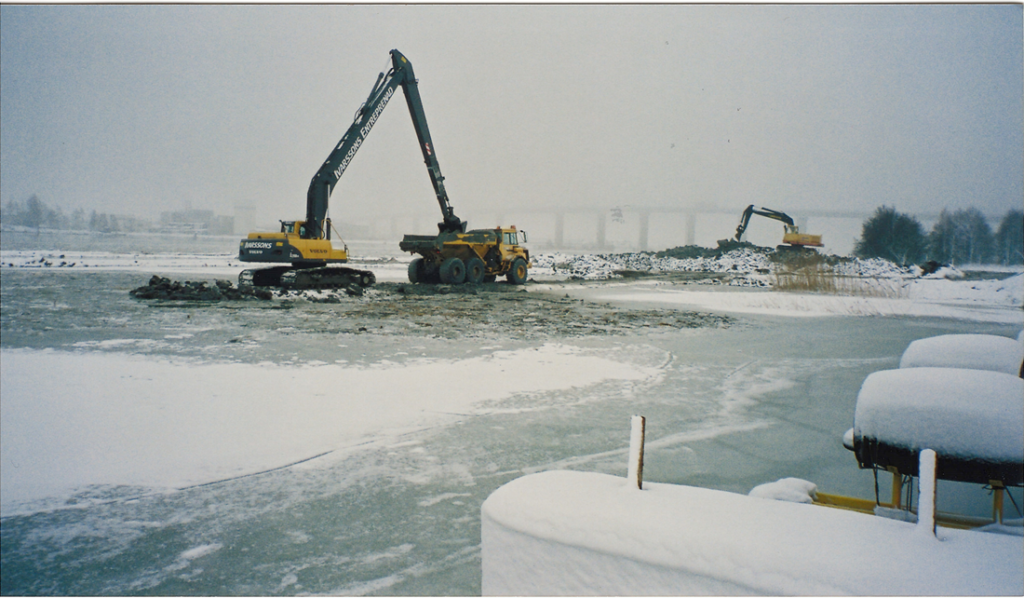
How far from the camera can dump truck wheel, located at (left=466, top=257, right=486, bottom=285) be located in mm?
9820

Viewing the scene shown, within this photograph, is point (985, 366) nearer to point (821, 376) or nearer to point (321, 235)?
point (821, 376)

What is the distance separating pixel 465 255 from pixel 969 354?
27.5 feet

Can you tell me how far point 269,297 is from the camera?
7.98m

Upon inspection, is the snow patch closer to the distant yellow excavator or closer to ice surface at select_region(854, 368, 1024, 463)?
ice surface at select_region(854, 368, 1024, 463)

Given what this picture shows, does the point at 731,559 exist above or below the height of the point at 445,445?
above

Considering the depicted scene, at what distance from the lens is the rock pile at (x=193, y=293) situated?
298 inches

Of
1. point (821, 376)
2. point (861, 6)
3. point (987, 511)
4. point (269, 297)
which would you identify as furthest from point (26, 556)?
point (269, 297)

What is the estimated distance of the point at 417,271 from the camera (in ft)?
33.7

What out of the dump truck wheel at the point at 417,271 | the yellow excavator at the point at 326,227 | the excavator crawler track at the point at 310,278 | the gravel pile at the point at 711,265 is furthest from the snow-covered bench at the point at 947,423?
the dump truck wheel at the point at 417,271

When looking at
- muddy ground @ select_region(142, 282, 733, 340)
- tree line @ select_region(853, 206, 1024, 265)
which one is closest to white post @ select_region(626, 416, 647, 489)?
muddy ground @ select_region(142, 282, 733, 340)

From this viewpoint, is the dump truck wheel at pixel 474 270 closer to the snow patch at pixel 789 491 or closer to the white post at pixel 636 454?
the snow patch at pixel 789 491

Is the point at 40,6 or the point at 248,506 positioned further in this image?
the point at 40,6

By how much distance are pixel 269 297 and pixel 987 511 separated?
781cm

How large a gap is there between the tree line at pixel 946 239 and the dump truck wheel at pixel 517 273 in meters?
5.51
